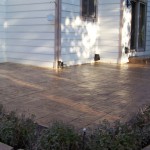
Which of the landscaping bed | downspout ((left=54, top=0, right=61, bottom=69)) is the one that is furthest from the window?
the landscaping bed

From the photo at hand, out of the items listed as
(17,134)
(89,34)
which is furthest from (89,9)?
(17,134)

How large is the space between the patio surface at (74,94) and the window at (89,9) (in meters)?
2.02

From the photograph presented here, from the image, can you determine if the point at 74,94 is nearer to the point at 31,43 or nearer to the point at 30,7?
the point at 31,43

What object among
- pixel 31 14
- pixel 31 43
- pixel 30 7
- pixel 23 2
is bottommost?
pixel 31 43

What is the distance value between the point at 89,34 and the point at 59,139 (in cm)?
635

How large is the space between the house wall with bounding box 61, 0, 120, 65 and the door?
118cm

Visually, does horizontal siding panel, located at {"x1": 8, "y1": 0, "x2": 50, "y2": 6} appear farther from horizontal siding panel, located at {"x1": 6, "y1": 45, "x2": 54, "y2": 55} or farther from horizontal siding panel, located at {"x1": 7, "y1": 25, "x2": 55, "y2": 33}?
horizontal siding panel, located at {"x1": 6, "y1": 45, "x2": 54, "y2": 55}

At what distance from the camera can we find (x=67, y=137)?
2344 millimetres

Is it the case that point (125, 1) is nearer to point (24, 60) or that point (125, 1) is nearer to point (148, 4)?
point (148, 4)

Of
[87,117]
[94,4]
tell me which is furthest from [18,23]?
[87,117]

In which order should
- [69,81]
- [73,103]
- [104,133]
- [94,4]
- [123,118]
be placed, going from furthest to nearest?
[94,4]
[69,81]
[73,103]
[123,118]
[104,133]

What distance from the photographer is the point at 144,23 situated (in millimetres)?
10227

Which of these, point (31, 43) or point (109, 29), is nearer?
point (31, 43)

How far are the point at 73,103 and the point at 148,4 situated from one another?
733cm
